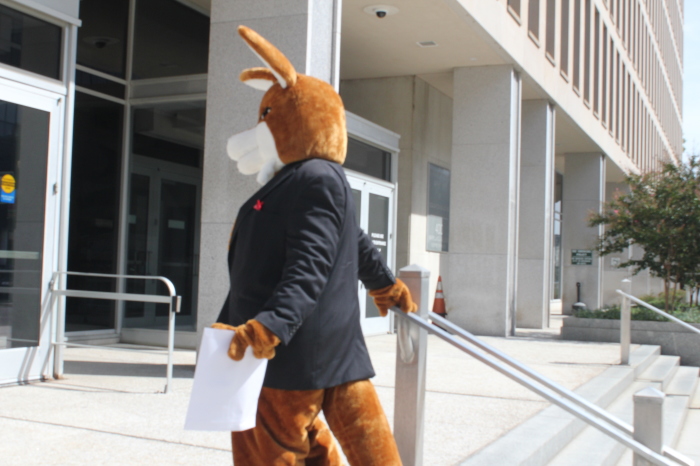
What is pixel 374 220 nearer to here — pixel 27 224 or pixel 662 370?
pixel 662 370

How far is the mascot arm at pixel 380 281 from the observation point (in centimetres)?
296

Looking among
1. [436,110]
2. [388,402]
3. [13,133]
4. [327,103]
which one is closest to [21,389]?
[13,133]

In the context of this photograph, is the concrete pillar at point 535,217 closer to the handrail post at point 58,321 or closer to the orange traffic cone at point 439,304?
the orange traffic cone at point 439,304

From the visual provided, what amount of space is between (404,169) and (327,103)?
11533mm

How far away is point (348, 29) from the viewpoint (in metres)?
11.9

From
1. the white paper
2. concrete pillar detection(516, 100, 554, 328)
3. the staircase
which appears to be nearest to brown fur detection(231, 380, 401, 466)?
the white paper

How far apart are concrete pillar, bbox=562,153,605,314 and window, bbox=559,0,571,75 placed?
4829 mm

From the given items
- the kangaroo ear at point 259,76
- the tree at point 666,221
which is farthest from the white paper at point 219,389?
the tree at point 666,221

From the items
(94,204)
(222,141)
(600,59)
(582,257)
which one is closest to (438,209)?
(94,204)

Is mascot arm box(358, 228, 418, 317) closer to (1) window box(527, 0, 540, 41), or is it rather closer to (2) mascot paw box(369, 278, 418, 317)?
(2) mascot paw box(369, 278, 418, 317)

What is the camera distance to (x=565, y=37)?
60.3 ft

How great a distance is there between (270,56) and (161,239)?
805cm

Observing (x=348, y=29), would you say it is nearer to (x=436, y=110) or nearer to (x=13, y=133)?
(x=436, y=110)

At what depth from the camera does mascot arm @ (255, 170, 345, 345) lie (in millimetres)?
2365
